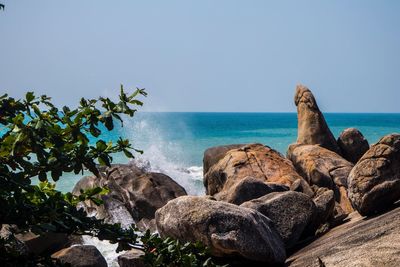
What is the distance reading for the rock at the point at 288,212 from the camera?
10.7 metres

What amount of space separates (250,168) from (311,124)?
5.65 meters

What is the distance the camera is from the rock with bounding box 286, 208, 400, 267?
6934 mm

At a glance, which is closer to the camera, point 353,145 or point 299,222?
point 299,222

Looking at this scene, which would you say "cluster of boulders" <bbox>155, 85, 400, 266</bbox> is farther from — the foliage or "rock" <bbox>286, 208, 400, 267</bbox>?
the foliage

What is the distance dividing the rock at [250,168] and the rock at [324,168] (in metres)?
0.39

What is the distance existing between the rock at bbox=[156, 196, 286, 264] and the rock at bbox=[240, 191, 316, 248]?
1.21m

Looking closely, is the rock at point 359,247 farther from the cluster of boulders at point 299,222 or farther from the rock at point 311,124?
the rock at point 311,124

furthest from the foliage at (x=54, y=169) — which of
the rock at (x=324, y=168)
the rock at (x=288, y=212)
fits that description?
the rock at (x=324, y=168)

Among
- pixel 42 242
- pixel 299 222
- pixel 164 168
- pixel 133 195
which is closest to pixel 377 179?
pixel 299 222

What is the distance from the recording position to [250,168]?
728 inches

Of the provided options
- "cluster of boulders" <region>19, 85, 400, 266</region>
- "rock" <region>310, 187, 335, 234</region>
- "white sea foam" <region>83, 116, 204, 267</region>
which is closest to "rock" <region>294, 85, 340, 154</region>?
"cluster of boulders" <region>19, 85, 400, 266</region>

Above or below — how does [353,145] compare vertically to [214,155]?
above

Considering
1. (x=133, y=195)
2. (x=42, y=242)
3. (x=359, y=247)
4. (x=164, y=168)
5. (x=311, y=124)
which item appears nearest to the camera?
(x=359, y=247)

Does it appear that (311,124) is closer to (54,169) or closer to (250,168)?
(250,168)
